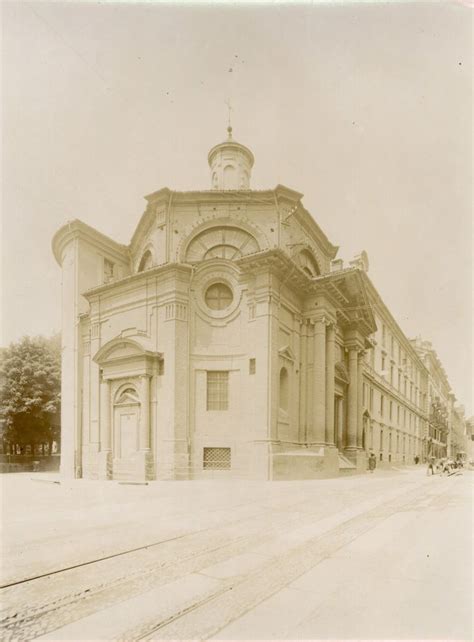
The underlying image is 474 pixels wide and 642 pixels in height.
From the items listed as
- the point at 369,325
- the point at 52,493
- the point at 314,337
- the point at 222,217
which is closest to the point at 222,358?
the point at 314,337

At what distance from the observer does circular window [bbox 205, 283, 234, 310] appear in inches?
943

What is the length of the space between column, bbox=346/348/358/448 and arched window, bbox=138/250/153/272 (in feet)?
46.1

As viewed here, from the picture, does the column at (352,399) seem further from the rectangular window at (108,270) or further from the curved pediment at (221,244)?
the rectangular window at (108,270)

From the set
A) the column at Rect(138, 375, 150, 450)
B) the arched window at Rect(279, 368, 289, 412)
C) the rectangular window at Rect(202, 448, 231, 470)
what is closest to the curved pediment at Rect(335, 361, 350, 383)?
the arched window at Rect(279, 368, 289, 412)

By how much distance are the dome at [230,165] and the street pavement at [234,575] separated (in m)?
21.8

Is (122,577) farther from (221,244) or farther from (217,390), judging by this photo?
(221,244)

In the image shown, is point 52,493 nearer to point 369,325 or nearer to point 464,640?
point 464,640

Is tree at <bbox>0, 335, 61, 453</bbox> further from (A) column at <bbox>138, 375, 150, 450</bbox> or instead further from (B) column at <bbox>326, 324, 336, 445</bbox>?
(B) column at <bbox>326, 324, 336, 445</bbox>

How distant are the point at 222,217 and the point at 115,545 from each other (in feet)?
64.2

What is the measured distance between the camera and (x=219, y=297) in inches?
946

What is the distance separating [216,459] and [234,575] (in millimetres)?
16709

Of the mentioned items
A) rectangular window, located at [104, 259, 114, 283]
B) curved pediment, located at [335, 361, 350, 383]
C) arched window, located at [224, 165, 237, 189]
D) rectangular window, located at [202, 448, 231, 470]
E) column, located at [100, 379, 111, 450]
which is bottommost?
rectangular window, located at [202, 448, 231, 470]

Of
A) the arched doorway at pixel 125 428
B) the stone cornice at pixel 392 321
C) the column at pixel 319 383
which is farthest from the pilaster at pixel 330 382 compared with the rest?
the arched doorway at pixel 125 428

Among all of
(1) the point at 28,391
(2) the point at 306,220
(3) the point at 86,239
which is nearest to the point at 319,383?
(2) the point at 306,220
